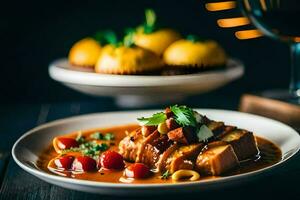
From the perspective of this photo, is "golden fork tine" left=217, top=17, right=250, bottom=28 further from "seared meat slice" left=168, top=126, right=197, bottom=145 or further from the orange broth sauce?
"seared meat slice" left=168, top=126, right=197, bottom=145

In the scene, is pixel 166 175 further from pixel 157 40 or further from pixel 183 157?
pixel 157 40

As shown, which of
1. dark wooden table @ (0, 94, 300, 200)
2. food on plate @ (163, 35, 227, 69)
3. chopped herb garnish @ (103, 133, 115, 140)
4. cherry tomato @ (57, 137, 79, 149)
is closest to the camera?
dark wooden table @ (0, 94, 300, 200)

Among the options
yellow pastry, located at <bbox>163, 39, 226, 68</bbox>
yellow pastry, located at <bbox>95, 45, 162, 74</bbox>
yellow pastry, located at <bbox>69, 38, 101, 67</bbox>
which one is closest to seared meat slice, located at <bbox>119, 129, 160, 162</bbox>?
yellow pastry, located at <bbox>95, 45, 162, 74</bbox>

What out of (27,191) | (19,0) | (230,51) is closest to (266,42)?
(230,51)

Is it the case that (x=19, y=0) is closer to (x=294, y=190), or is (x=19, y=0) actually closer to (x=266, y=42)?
(x=266, y=42)

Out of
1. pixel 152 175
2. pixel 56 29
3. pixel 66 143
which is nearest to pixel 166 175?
pixel 152 175

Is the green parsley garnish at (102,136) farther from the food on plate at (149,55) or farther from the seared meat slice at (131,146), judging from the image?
the food on plate at (149,55)
